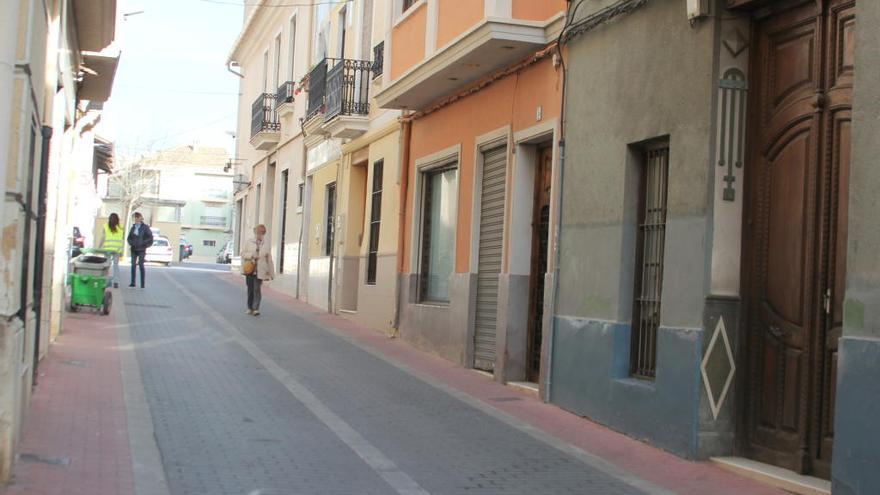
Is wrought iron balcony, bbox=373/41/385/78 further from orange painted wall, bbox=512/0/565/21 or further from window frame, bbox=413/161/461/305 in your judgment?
orange painted wall, bbox=512/0/565/21

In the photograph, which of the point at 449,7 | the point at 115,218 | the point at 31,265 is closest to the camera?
the point at 31,265

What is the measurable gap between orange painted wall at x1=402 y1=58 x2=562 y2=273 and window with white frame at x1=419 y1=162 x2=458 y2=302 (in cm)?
31

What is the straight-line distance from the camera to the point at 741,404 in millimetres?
8617

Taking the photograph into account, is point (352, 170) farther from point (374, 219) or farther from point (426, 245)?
point (426, 245)

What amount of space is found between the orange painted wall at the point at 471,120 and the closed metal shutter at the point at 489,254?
0.99 feet

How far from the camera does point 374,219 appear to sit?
19625mm

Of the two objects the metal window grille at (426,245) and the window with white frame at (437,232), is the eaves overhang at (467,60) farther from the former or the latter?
the metal window grille at (426,245)

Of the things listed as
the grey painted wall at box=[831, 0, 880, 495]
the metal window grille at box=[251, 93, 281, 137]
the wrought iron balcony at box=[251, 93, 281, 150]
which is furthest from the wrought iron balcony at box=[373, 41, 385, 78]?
the grey painted wall at box=[831, 0, 880, 495]

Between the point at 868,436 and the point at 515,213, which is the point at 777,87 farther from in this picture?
the point at 515,213

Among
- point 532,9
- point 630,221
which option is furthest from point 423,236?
point 630,221

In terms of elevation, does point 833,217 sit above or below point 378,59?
below

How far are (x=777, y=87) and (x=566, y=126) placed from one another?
3.21 m

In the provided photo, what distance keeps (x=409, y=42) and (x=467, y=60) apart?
9.20 feet

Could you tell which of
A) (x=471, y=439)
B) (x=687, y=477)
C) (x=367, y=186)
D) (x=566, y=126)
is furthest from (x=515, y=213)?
(x=367, y=186)
